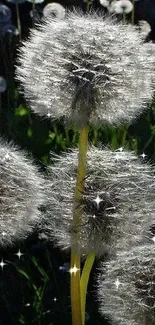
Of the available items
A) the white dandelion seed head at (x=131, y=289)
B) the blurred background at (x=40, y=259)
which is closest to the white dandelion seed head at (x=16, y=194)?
the white dandelion seed head at (x=131, y=289)

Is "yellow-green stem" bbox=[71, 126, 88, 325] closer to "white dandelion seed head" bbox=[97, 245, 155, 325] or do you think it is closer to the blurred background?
"white dandelion seed head" bbox=[97, 245, 155, 325]

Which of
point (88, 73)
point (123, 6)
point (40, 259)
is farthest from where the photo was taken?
point (123, 6)

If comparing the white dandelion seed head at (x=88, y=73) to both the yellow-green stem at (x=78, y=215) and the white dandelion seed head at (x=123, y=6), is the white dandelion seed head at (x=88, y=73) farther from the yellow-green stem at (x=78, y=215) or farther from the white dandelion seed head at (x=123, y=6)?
the white dandelion seed head at (x=123, y=6)

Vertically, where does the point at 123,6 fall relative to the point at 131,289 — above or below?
above

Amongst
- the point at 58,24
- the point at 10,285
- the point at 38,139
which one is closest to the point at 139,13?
the point at 38,139

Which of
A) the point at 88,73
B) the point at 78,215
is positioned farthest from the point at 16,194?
the point at 88,73

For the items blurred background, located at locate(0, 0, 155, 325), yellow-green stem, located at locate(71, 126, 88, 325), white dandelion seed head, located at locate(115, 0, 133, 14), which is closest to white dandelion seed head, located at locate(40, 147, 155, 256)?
yellow-green stem, located at locate(71, 126, 88, 325)

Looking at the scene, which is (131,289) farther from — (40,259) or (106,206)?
(40,259)
